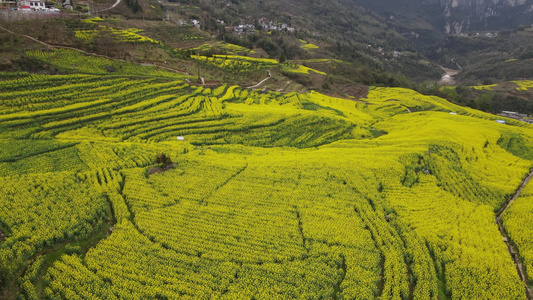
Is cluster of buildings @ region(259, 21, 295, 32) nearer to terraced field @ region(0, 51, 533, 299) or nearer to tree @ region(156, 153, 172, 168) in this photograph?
terraced field @ region(0, 51, 533, 299)

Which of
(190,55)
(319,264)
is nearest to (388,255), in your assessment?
(319,264)

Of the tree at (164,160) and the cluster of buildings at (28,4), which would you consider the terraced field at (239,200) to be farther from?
the cluster of buildings at (28,4)

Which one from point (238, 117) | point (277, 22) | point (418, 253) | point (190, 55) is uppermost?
point (277, 22)

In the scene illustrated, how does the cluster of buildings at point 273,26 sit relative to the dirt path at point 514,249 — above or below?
above

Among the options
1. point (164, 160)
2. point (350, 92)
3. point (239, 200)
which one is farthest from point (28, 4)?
point (350, 92)

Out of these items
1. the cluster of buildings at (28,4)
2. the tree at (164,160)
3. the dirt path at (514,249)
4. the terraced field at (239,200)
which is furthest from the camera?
the cluster of buildings at (28,4)

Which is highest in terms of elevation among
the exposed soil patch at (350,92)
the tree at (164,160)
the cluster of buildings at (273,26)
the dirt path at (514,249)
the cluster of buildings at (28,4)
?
the cluster of buildings at (273,26)

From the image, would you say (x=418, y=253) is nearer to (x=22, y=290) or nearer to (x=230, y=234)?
(x=230, y=234)

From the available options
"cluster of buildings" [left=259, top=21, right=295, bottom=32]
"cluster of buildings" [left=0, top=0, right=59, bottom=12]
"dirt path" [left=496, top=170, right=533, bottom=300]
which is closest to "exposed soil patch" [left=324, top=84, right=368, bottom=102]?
"dirt path" [left=496, top=170, right=533, bottom=300]

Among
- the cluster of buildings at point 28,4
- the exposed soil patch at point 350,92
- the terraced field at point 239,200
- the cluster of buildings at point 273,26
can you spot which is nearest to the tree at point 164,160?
the terraced field at point 239,200
